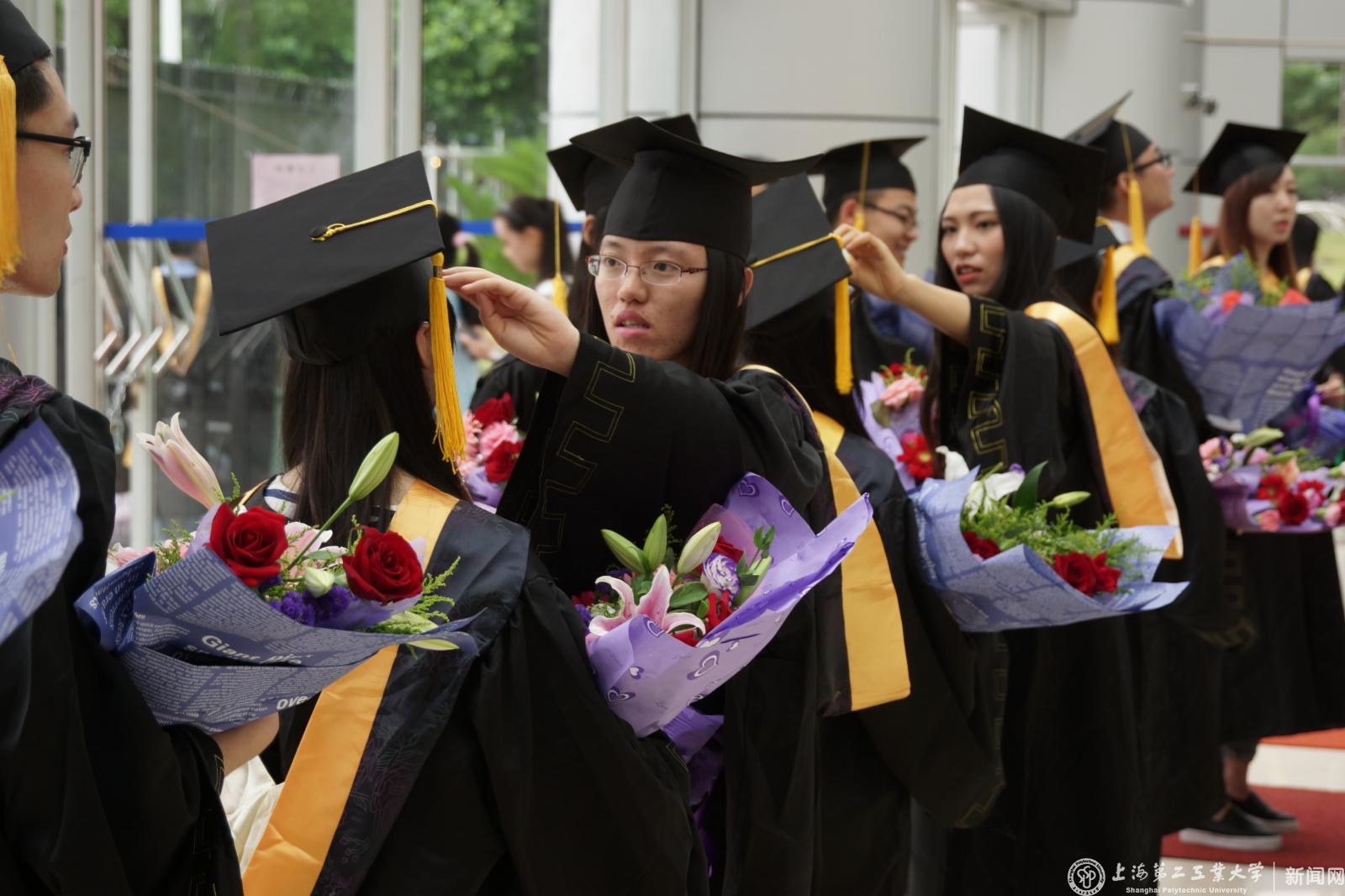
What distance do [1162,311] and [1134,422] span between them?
1.34 metres

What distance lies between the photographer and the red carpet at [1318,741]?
6828mm

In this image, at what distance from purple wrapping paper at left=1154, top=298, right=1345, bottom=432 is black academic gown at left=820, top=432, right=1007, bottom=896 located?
6.92 feet

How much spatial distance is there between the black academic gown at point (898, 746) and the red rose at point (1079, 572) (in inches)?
10.3

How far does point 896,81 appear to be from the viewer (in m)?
7.67

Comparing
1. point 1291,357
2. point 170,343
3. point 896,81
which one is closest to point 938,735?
point 1291,357

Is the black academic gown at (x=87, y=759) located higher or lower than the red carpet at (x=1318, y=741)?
higher

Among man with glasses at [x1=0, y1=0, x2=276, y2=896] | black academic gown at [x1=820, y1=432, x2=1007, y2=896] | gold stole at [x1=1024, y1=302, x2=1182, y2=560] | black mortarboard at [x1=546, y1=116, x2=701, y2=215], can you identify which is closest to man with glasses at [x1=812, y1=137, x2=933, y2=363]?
gold stole at [x1=1024, y1=302, x2=1182, y2=560]

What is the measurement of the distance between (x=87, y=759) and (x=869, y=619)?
5.55ft

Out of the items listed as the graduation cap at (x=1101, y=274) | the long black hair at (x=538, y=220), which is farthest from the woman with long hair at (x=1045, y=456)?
the long black hair at (x=538, y=220)

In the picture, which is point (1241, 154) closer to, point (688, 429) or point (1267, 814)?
point (1267, 814)

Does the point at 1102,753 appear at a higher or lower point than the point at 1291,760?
higher

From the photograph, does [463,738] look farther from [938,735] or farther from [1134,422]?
[1134,422]

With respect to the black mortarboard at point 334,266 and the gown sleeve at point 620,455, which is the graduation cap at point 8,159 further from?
the gown sleeve at point 620,455

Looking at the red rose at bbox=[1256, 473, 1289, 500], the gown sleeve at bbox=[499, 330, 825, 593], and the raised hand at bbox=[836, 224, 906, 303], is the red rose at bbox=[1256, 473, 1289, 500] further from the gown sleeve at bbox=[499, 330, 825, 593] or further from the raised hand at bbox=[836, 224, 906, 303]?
the gown sleeve at bbox=[499, 330, 825, 593]
